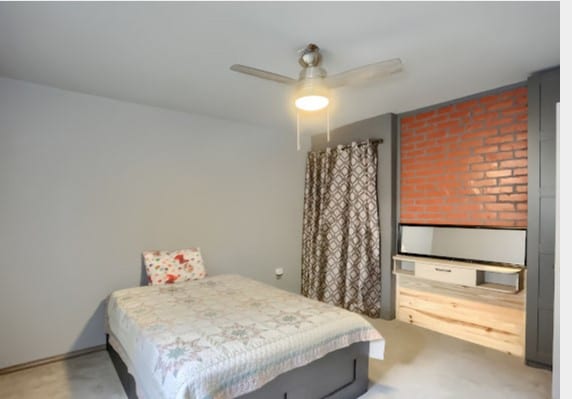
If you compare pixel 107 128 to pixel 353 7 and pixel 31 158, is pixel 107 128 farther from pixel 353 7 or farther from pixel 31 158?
pixel 353 7

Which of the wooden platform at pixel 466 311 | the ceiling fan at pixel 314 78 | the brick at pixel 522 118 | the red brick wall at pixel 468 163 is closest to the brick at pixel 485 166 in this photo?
the red brick wall at pixel 468 163

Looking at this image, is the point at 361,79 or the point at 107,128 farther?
the point at 107,128

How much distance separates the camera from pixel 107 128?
3.10 m

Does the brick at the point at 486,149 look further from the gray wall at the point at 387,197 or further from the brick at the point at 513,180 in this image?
the gray wall at the point at 387,197

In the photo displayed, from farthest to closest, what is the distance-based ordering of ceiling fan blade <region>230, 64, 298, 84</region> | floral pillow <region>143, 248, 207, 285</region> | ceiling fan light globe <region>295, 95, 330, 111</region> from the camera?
floral pillow <region>143, 248, 207, 285</region>
ceiling fan light globe <region>295, 95, 330, 111</region>
ceiling fan blade <region>230, 64, 298, 84</region>

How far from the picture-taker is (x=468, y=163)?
3.18m

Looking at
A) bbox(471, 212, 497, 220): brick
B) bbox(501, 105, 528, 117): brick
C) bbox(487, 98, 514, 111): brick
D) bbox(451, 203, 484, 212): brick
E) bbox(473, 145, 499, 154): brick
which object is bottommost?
bbox(471, 212, 497, 220): brick

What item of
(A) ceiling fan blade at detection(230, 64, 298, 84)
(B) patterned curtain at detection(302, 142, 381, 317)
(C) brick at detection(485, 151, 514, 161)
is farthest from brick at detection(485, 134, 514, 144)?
(A) ceiling fan blade at detection(230, 64, 298, 84)

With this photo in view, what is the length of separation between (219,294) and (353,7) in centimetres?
234

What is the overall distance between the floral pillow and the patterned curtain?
1.63 m

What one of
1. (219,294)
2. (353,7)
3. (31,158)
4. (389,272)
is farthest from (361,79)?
(31,158)

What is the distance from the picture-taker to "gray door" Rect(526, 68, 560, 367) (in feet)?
8.26

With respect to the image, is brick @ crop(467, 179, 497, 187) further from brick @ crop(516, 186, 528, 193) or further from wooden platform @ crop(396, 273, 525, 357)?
wooden platform @ crop(396, 273, 525, 357)

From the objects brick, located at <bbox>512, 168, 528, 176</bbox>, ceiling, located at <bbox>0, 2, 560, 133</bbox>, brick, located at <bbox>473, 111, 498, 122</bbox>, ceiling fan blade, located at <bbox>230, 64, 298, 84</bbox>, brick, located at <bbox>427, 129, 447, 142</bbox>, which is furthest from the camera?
brick, located at <bbox>427, 129, 447, 142</bbox>
